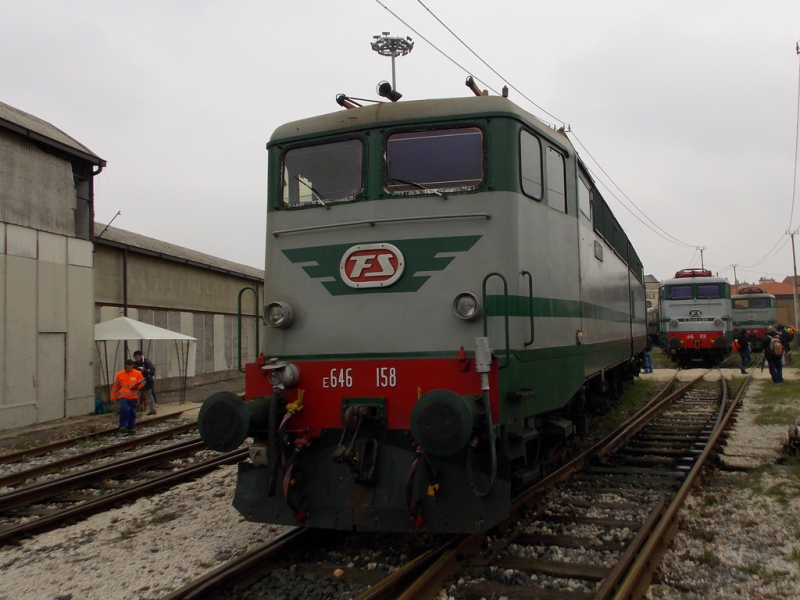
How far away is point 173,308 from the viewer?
21359mm

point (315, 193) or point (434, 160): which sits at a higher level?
point (434, 160)

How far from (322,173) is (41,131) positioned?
12.1 meters

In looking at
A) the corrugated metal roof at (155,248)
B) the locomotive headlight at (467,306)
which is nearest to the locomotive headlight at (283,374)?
the locomotive headlight at (467,306)

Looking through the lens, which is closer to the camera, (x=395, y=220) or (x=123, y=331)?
(x=395, y=220)

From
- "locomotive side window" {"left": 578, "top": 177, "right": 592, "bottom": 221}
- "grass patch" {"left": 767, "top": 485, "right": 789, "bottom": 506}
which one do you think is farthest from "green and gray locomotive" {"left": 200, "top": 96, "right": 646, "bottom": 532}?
"grass patch" {"left": 767, "top": 485, "right": 789, "bottom": 506}

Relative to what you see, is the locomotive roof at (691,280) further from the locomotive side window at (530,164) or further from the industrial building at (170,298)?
the locomotive side window at (530,164)

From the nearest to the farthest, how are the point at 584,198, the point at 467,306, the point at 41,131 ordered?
the point at 467,306
the point at 584,198
the point at 41,131

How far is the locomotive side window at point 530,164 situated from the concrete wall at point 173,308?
1307 cm

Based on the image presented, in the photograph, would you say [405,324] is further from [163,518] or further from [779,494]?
[779,494]

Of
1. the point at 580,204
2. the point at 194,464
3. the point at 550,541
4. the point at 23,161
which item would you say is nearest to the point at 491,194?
the point at 580,204

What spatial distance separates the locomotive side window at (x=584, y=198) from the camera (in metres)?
7.25

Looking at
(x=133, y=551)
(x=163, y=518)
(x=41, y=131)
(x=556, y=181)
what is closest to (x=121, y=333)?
(x=41, y=131)

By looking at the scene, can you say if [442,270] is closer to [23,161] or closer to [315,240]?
[315,240]

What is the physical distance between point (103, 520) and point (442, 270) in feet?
14.6
